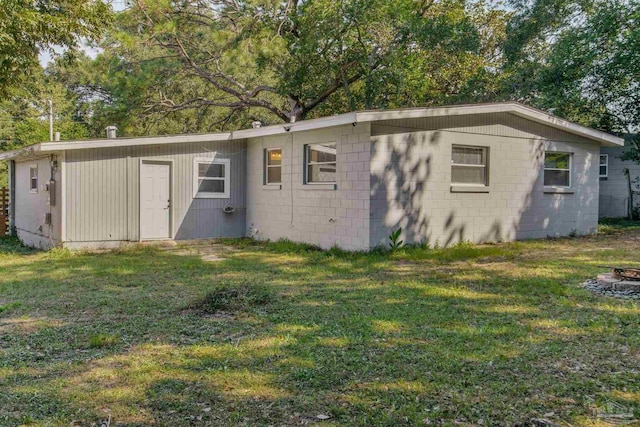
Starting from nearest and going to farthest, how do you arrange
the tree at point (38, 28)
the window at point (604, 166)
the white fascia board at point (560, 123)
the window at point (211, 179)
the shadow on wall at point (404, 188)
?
1. the shadow on wall at point (404, 188)
2. the tree at point (38, 28)
3. the white fascia board at point (560, 123)
4. the window at point (211, 179)
5. the window at point (604, 166)

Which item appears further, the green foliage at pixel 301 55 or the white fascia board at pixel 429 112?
the green foliage at pixel 301 55

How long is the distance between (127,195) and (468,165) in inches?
297

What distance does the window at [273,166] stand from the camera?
12.1m

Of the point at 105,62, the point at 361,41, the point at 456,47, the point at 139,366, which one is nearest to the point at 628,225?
the point at 456,47

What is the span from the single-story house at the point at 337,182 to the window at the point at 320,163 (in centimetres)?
3

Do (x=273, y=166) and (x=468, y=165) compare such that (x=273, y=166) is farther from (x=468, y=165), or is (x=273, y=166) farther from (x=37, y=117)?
(x=37, y=117)

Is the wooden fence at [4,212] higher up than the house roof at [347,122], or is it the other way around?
the house roof at [347,122]

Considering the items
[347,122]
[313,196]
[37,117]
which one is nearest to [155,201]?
[313,196]

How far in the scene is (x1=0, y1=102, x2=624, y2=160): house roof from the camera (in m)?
9.45

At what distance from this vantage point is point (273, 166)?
12.3 metres

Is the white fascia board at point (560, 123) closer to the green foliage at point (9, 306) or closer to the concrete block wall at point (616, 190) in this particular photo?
the concrete block wall at point (616, 190)

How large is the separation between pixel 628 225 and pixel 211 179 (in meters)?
12.9

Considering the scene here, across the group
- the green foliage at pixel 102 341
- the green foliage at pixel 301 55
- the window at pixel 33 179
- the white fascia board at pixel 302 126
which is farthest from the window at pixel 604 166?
the green foliage at pixel 102 341

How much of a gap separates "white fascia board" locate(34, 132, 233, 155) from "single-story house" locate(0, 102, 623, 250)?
3 centimetres
